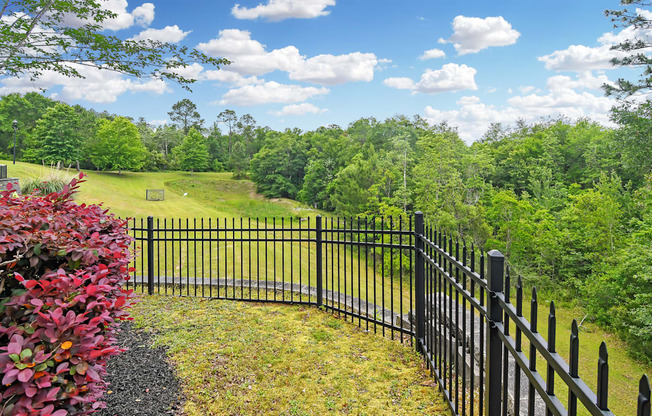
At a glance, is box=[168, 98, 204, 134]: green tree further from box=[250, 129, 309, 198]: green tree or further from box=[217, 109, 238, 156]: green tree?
box=[250, 129, 309, 198]: green tree

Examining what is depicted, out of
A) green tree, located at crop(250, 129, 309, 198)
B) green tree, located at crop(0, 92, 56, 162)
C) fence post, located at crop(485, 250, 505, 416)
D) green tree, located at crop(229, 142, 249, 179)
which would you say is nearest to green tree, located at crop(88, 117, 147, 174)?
green tree, located at crop(0, 92, 56, 162)

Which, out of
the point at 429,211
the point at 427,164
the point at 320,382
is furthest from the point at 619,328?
the point at 320,382

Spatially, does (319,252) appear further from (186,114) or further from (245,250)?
(186,114)

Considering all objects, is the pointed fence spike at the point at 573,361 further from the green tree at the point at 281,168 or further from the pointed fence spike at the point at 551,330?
the green tree at the point at 281,168

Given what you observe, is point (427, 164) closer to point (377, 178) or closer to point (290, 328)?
point (377, 178)

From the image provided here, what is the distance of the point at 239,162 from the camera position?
51.1 m

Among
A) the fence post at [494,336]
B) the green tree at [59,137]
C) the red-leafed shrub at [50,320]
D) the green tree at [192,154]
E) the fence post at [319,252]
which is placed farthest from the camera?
the green tree at [192,154]

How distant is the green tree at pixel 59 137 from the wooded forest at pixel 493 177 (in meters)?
0.13

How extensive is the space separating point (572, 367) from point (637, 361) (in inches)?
720

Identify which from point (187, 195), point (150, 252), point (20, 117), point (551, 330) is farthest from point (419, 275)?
point (20, 117)

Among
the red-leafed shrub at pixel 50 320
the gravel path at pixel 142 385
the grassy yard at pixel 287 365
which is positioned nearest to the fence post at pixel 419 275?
the grassy yard at pixel 287 365

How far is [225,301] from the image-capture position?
6.29m

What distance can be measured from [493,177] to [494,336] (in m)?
36.7

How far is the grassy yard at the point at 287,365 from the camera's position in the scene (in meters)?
3.29
